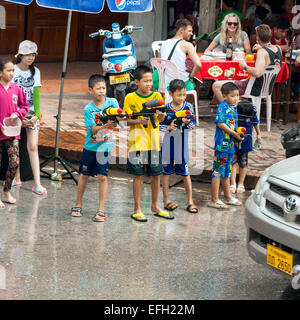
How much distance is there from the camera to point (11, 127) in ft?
27.8

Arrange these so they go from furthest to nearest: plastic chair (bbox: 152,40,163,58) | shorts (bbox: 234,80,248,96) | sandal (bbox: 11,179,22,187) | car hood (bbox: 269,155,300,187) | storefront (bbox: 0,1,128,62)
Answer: storefront (bbox: 0,1,128,62) → plastic chair (bbox: 152,40,163,58) → shorts (bbox: 234,80,248,96) → sandal (bbox: 11,179,22,187) → car hood (bbox: 269,155,300,187)

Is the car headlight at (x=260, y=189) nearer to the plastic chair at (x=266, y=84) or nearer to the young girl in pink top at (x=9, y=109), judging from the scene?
the young girl in pink top at (x=9, y=109)

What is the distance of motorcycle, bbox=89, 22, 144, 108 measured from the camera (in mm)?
12352

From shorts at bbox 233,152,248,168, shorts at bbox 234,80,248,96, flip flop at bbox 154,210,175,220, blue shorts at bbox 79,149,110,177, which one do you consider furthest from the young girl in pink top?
shorts at bbox 234,80,248,96

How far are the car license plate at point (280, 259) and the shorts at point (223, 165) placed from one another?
9.84 ft

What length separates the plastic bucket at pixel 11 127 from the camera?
332 inches

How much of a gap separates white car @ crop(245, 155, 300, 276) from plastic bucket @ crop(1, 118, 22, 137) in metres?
3.19

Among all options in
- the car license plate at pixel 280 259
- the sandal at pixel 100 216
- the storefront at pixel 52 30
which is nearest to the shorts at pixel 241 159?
the sandal at pixel 100 216

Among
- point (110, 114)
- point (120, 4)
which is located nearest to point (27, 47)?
point (120, 4)

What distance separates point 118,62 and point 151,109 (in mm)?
4366

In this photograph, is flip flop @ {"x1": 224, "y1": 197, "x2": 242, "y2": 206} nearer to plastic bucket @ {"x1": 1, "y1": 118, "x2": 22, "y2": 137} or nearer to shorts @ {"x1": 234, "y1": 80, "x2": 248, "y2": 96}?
plastic bucket @ {"x1": 1, "y1": 118, "x2": 22, "y2": 137}

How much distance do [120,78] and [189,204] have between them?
4.10 m

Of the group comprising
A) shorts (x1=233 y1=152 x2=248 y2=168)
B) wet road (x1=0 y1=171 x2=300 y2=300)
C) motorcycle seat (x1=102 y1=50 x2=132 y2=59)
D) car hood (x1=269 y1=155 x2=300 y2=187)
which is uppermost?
motorcycle seat (x1=102 y1=50 x2=132 y2=59)

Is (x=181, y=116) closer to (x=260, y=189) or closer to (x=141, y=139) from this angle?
(x=141, y=139)
